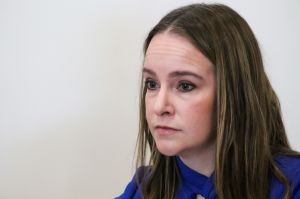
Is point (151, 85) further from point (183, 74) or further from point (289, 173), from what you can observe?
point (289, 173)

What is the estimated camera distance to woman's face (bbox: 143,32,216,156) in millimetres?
854

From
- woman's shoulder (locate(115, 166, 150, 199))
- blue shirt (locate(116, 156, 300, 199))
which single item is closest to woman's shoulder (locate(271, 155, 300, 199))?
Answer: blue shirt (locate(116, 156, 300, 199))

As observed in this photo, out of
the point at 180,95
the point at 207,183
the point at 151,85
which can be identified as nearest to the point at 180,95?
the point at 180,95

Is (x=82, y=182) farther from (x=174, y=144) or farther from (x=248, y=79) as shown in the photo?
(x=248, y=79)

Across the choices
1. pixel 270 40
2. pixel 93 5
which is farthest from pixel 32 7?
pixel 270 40

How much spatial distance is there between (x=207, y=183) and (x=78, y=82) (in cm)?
55

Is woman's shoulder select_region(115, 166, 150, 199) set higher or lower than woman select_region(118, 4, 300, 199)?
lower

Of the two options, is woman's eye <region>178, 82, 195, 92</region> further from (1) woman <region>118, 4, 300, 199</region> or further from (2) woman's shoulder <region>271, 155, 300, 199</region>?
(2) woman's shoulder <region>271, 155, 300, 199</region>

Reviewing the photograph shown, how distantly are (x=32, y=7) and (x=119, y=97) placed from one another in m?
0.41

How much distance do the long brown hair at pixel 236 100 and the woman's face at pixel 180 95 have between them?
2 cm

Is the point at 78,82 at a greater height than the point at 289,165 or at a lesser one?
greater

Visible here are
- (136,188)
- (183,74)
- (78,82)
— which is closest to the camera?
(183,74)

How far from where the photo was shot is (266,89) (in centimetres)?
96

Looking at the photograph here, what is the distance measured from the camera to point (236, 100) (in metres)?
0.89
